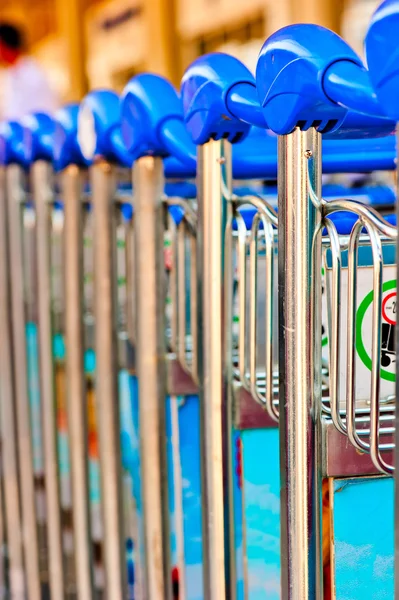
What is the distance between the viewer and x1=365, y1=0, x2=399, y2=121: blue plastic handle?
0.53m

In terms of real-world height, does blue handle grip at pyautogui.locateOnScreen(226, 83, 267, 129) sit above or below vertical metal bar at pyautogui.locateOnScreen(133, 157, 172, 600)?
above

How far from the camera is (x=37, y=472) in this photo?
2.41 metres

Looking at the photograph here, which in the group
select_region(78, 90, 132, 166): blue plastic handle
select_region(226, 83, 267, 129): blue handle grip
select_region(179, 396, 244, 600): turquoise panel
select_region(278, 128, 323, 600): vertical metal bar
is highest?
select_region(78, 90, 132, 166): blue plastic handle

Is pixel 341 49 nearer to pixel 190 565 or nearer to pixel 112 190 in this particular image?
pixel 112 190

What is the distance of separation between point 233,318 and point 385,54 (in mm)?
503

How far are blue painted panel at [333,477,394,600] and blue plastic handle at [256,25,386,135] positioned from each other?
1.11 feet

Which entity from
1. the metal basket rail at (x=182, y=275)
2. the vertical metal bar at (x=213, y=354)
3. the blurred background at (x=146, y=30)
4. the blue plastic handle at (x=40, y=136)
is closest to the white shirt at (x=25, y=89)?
the blurred background at (x=146, y=30)

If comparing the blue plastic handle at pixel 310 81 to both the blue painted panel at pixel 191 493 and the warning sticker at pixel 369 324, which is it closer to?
the warning sticker at pixel 369 324

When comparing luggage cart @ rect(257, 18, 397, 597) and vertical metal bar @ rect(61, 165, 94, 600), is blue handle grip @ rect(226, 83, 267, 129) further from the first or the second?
vertical metal bar @ rect(61, 165, 94, 600)

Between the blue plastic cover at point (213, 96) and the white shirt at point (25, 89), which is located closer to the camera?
the blue plastic cover at point (213, 96)

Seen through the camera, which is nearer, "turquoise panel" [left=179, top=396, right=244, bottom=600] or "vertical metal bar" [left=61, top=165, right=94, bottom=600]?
"turquoise panel" [left=179, top=396, right=244, bottom=600]

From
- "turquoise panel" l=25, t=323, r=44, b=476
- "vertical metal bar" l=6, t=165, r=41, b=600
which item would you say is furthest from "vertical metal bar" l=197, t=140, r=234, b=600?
"turquoise panel" l=25, t=323, r=44, b=476

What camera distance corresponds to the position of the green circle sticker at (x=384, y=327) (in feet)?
2.56

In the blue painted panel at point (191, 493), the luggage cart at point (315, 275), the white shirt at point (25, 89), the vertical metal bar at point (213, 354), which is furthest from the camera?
the white shirt at point (25, 89)
